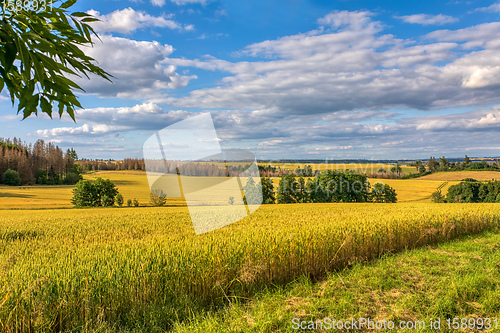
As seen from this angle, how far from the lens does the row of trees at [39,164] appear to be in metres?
93.2

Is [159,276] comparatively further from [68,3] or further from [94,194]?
[94,194]

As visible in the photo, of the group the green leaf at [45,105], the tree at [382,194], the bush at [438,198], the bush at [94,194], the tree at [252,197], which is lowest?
the bush at [438,198]

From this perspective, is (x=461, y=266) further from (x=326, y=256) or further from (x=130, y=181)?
(x=130, y=181)

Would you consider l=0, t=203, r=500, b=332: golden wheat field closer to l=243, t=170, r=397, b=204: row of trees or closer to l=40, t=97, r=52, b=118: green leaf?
l=40, t=97, r=52, b=118: green leaf

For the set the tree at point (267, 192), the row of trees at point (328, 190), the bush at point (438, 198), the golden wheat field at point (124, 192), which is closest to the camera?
the golden wheat field at point (124, 192)

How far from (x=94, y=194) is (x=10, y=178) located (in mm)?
47832

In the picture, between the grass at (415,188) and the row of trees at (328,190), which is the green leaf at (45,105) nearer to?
the row of trees at (328,190)

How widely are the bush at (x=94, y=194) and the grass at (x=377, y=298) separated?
66070 mm

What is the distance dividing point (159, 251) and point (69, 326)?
5.75ft

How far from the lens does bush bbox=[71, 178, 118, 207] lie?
61875 millimetres

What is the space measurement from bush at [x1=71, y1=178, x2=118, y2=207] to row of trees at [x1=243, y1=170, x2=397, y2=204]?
35.9m

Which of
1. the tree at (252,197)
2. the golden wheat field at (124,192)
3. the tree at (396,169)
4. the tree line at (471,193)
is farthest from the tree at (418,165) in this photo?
the tree at (252,197)

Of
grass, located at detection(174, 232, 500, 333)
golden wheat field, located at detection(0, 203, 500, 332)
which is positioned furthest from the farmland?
grass, located at detection(174, 232, 500, 333)

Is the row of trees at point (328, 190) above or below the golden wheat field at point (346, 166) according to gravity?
below
